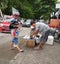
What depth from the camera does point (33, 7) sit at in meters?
83.2

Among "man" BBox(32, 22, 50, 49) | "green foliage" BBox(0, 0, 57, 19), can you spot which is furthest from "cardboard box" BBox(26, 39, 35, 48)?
"green foliage" BBox(0, 0, 57, 19)

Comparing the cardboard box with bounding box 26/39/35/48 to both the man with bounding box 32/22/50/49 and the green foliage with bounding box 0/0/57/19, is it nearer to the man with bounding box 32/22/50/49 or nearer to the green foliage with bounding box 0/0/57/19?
the man with bounding box 32/22/50/49

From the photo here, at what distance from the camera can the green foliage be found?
71700 mm

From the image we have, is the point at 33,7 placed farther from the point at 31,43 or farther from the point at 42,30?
the point at 42,30

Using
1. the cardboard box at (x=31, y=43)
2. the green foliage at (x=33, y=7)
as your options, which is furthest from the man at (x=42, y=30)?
the green foliage at (x=33, y=7)

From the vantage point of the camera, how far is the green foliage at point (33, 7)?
71.7 metres

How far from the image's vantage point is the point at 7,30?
3030 centimetres

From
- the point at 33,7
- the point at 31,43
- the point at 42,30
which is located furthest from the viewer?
the point at 33,7

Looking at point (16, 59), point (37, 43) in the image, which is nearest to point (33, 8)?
point (37, 43)

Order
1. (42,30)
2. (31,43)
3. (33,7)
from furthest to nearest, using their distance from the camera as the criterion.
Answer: (33,7)
(31,43)
(42,30)

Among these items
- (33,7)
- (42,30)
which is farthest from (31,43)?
(33,7)

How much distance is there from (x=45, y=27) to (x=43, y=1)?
66.9 m

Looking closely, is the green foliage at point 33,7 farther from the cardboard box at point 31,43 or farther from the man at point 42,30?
the man at point 42,30

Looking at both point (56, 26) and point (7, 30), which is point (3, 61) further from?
point (7, 30)
